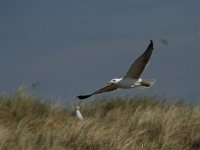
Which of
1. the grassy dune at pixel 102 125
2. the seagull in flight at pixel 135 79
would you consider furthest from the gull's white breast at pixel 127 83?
the grassy dune at pixel 102 125

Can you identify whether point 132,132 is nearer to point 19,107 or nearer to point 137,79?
point 137,79

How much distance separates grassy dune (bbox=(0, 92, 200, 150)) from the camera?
12.9 meters

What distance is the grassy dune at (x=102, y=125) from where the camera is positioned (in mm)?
12922

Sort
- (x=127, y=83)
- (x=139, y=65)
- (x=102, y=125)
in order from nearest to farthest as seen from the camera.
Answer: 1. (x=139, y=65)
2. (x=127, y=83)
3. (x=102, y=125)

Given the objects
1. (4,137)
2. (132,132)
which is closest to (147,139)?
(132,132)

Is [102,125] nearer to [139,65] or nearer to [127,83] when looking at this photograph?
[127,83]

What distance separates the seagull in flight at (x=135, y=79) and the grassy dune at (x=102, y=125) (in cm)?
73

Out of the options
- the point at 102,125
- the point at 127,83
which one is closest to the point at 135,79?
the point at 127,83

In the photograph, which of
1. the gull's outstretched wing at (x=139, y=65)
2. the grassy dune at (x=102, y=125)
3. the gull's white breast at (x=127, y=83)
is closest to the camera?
the gull's outstretched wing at (x=139, y=65)

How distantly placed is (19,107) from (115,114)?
1745mm

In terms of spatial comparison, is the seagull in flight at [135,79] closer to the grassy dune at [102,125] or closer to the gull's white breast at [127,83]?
the gull's white breast at [127,83]

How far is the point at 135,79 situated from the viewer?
13.3 meters

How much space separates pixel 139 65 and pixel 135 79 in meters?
0.30

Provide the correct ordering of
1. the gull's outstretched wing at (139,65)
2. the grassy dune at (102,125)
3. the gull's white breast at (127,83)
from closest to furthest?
the gull's outstretched wing at (139,65)
the grassy dune at (102,125)
the gull's white breast at (127,83)
